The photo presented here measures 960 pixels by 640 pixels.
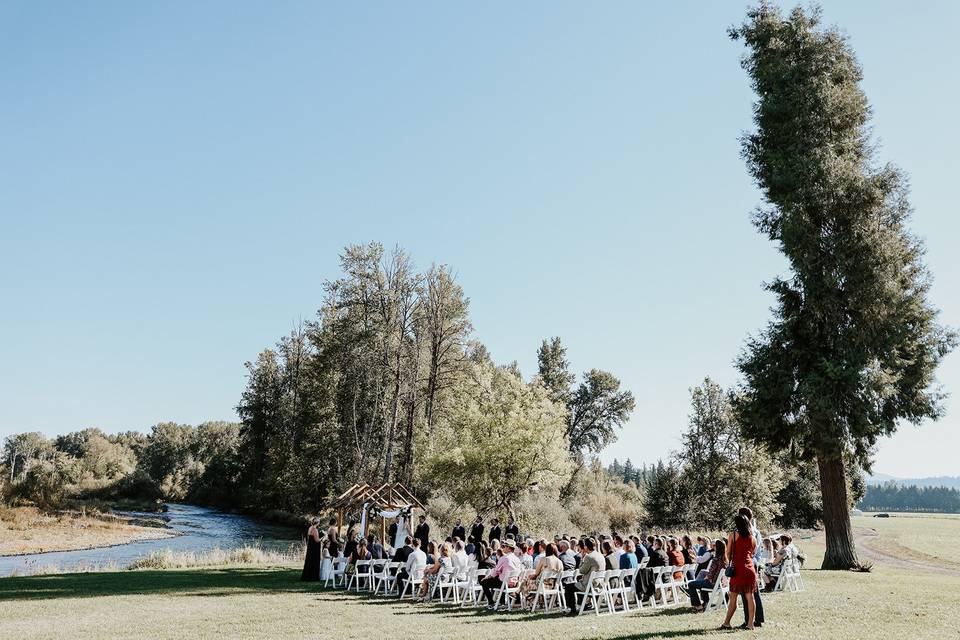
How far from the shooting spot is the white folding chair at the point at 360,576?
15.9 meters

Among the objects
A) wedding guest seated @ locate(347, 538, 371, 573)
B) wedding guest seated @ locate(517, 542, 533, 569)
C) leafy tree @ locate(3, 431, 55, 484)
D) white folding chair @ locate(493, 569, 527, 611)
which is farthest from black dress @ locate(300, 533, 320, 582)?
leafy tree @ locate(3, 431, 55, 484)

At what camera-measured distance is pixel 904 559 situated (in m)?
32.3

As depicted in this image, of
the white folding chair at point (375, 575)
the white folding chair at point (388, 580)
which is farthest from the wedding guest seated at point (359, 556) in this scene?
the white folding chair at point (388, 580)

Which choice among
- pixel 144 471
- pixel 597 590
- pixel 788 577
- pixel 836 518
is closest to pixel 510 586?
pixel 597 590

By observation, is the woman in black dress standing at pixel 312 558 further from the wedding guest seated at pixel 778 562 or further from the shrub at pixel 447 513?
the shrub at pixel 447 513

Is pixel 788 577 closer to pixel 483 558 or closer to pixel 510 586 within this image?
pixel 510 586

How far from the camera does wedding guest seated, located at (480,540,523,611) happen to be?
12.7 metres

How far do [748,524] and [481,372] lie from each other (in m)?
27.9

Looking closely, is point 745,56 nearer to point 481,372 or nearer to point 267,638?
point 481,372

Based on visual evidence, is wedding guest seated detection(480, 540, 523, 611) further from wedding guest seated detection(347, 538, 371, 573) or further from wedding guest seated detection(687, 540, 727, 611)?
wedding guest seated detection(347, 538, 371, 573)

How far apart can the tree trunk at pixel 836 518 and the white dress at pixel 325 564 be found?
14615 mm

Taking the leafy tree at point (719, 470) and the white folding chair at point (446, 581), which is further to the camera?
the leafy tree at point (719, 470)

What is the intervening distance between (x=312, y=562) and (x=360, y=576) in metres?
1.58

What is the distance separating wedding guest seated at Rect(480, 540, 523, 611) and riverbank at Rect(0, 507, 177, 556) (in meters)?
26.7
